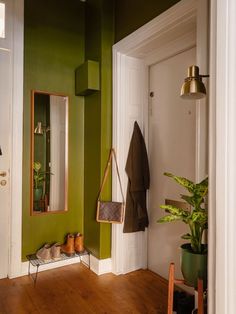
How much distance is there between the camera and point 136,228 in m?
2.64

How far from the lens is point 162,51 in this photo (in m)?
2.51

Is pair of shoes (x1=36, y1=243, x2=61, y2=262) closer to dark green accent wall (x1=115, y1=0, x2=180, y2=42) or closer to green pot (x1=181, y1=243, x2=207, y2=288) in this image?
green pot (x1=181, y1=243, x2=207, y2=288)

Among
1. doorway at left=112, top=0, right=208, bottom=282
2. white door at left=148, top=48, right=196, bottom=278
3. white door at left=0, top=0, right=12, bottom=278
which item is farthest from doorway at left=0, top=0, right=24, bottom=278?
white door at left=148, top=48, right=196, bottom=278

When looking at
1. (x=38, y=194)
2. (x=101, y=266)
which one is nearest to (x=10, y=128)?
(x=38, y=194)

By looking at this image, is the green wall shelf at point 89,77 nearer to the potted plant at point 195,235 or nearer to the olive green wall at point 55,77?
the olive green wall at point 55,77

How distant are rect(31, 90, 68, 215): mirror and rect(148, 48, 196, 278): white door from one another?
93 cm

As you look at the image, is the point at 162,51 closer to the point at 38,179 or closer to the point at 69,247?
the point at 38,179

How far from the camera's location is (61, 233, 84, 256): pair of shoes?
2.74 metres

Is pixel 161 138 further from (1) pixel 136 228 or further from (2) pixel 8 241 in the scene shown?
(2) pixel 8 241

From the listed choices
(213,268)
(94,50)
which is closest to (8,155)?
(94,50)

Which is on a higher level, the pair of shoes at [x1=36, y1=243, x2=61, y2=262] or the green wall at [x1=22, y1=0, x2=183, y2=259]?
the green wall at [x1=22, y1=0, x2=183, y2=259]

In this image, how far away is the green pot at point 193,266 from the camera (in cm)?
133

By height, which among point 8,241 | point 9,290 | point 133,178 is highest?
point 133,178

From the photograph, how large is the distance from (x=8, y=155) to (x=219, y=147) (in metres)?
2.06
